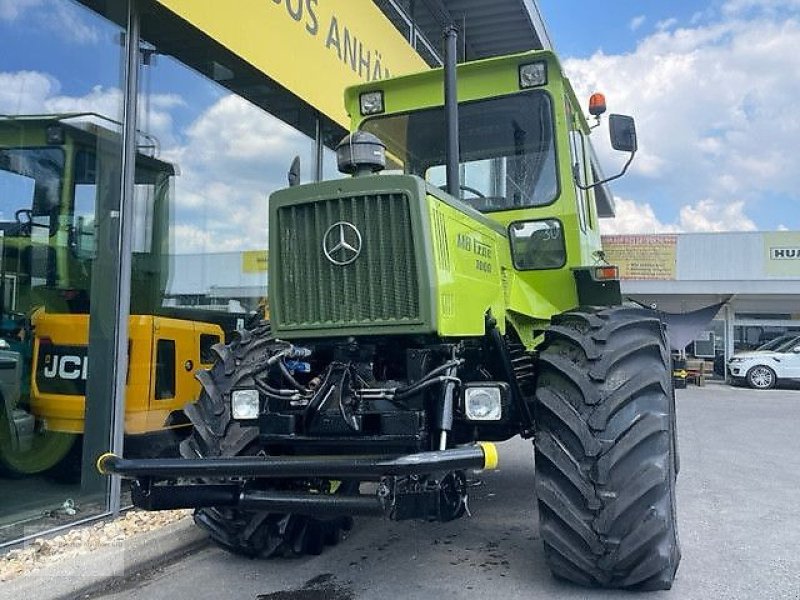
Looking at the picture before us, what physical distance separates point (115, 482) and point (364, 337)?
8.31 feet

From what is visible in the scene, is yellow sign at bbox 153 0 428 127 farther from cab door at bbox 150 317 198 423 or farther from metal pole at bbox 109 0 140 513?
cab door at bbox 150 317 198 423

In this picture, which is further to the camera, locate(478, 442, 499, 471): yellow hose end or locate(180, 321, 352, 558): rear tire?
locate(180, 321, 352, 558): rear tire

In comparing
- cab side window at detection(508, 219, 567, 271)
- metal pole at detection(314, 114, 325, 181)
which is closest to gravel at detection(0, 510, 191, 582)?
cab side window at detection(508, 219, 567, 271)

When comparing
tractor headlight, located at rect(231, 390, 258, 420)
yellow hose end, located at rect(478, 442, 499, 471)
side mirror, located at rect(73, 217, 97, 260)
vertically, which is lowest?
yellow hose end, located at rect(478, 442, 499, 471)

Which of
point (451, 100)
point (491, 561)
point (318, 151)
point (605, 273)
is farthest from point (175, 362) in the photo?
point (318, 151)

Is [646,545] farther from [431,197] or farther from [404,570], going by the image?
[431,197]

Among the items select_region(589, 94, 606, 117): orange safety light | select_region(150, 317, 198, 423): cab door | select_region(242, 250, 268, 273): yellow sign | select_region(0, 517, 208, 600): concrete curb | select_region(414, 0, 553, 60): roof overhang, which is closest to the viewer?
select_region(0, 517, 208, 600): concrete curb

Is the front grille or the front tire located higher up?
the front grille

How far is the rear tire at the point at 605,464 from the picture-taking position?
338cm

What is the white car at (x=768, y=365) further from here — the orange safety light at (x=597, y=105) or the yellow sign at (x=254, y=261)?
the orange safety light at (x=597, y=105)

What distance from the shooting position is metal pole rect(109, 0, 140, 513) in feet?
16.8

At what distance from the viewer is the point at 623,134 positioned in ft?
15.0

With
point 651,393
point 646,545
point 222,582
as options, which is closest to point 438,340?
point 651,393

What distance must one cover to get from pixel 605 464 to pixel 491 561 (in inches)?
51.0
